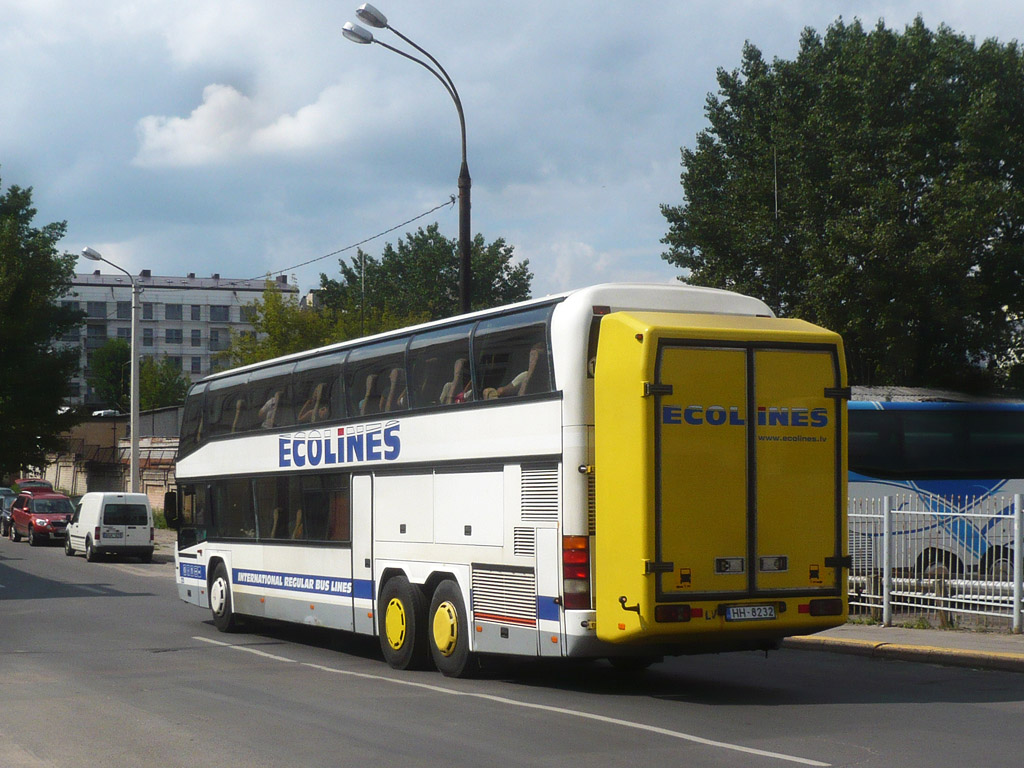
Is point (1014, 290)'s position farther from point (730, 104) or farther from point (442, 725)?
point (442, 725)

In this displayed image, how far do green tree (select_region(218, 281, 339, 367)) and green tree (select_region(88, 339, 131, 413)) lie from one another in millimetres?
69139

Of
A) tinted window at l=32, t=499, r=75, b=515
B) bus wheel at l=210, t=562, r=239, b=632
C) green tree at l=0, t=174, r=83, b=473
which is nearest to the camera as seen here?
bus wheel at l=210, t=562, r=239, b=632

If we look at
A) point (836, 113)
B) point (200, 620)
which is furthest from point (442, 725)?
point (836, 113)

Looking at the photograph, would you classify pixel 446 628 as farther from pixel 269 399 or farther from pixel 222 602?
pixel 222 602

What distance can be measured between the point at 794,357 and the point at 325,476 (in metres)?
6.57

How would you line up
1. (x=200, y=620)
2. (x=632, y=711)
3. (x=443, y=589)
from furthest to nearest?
(x=200, y=620) < (x=443, y=589) < (x=632, y=711)

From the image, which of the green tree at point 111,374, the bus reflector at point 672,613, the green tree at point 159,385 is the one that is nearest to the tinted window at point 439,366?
the bus reflector at point 672,613

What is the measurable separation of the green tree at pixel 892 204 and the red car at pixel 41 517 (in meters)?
24.0

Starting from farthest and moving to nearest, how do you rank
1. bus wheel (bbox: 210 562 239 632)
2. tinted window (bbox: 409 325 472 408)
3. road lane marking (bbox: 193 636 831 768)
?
bus wheel (bbox: 210 562 239 632) < tinted window (bbox: 409 325 472 408) < road lane marking (bbox: 193 636 831 768)

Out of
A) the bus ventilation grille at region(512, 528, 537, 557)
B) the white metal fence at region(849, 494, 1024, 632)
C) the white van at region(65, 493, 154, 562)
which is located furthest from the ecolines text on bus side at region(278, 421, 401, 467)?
the white van at region(65, 493, 154, 562)

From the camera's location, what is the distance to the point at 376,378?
14.4 meters

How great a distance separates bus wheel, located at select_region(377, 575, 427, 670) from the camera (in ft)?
43.0

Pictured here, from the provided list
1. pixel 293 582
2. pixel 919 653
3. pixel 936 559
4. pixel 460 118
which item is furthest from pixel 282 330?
pixel 919 653

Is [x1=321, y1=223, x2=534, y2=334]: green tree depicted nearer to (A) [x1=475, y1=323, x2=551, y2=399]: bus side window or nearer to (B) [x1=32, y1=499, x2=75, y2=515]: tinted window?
(B) [x1=32, y1=499, x2=75, y2=515]: tinted window
